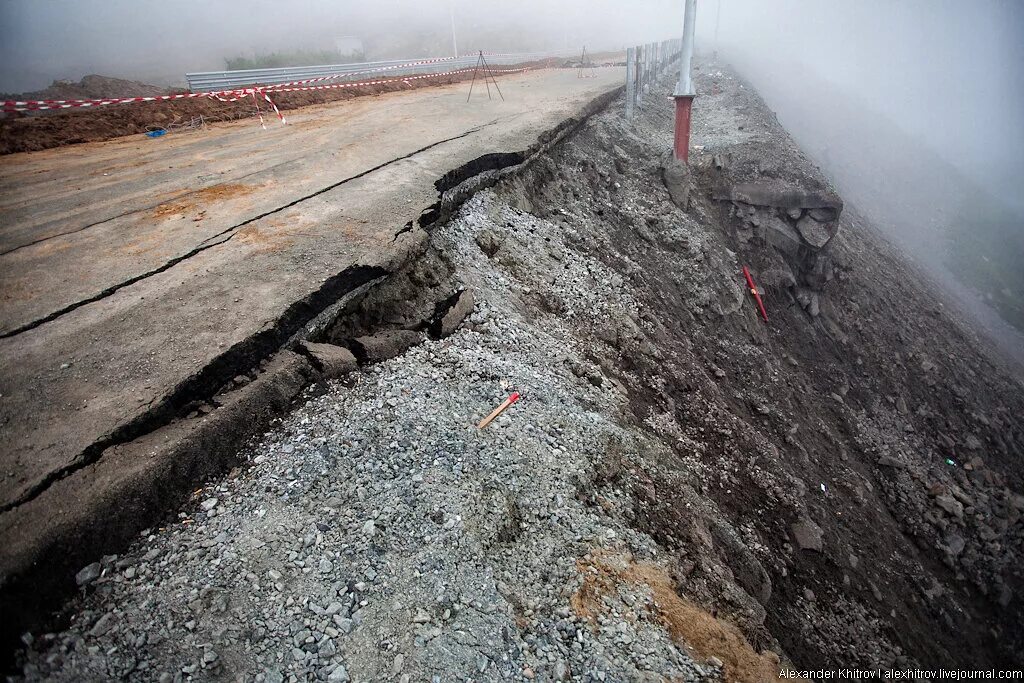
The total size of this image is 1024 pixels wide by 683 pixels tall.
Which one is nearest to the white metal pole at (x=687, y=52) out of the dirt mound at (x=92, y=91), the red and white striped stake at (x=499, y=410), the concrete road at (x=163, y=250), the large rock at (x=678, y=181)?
the large rock at (x=678, y=181)

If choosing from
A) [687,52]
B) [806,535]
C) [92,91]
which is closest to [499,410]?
[806,535]

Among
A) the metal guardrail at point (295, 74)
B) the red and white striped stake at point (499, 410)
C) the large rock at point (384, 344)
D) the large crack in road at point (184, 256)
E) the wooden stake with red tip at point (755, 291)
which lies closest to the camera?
the large crack in road at point (184, 256)

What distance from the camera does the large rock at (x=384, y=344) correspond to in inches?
159

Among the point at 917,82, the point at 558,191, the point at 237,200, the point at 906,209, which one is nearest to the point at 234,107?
the point at 237,200

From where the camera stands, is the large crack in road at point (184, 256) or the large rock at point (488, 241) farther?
the large rock at point (488, 241)

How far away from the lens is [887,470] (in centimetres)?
808

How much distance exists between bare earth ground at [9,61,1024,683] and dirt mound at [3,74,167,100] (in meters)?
15.2

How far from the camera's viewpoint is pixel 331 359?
3.78 m

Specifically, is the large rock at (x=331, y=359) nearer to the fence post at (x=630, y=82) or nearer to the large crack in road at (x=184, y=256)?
the large crack in road at (x=184, y=256)

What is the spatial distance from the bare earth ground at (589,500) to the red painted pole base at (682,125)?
953 millimetres

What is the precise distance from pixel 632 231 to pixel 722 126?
8174 mm

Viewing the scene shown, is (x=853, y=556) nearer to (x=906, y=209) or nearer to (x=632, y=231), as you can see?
(x=632, y=231)

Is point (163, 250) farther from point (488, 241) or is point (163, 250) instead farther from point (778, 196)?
point (778, 196)

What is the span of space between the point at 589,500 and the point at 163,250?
4.23m
